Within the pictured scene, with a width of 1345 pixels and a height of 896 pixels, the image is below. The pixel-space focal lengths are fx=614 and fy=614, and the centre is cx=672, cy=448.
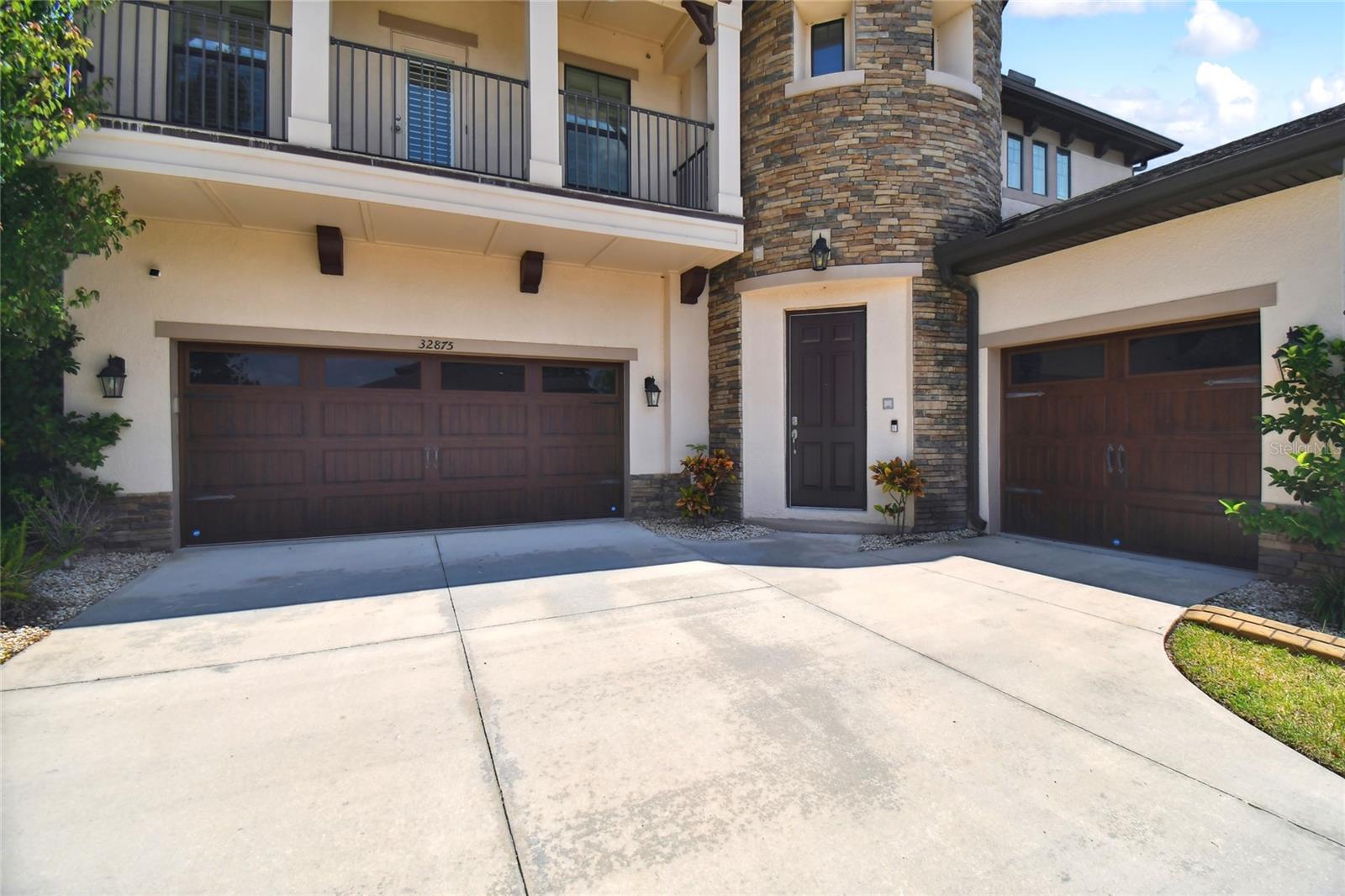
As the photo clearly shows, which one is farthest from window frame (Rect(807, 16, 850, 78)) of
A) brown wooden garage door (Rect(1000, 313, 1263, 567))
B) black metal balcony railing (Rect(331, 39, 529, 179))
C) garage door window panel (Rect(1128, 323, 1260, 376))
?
garage door window panel (Rect(1128, 323, 1260, 376))

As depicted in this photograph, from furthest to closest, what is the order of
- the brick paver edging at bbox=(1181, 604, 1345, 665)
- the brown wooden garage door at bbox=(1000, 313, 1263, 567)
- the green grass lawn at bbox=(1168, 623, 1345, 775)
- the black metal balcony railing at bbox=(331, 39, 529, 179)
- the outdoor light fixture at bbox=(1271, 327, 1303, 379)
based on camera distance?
the black metal balcony railing at bbox=(331, 39, 529, 179) < the brown wooden garage door at bbox=(1000, 313, 1263, 567) < the outdoor light fixture at bbox=(1271, 327, 1303, 379) < the brick paver edging at bbox=(1181, 604, 1345, 665) < the green grass lawn at bbox=(1168, 623, 1345, 775)

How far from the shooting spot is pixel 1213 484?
5.85 meters

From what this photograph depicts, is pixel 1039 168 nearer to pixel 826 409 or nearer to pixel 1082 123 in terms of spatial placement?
pixel 1082 123

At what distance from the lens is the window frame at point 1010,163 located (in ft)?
35.9

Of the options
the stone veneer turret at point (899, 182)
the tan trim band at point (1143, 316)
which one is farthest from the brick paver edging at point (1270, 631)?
the stone veneer turret at point (899, 182)

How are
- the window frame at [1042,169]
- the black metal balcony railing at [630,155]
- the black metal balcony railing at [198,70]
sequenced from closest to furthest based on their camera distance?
the black metal balcony railing at [198,70], the black metal balcony railing at [630,155], the window frame at [1042,169]

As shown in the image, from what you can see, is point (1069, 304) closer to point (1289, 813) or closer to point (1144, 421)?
point (1144, 421)

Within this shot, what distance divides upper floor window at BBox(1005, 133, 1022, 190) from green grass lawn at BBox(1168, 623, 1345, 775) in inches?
369

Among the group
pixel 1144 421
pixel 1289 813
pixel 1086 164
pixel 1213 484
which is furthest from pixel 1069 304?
pixel 1086 164

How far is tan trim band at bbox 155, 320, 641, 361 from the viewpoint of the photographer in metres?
6.68

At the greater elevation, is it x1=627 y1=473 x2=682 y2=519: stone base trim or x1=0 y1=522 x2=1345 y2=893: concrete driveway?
x1=627 y1=473 x2=682 y2=519: stone base trim

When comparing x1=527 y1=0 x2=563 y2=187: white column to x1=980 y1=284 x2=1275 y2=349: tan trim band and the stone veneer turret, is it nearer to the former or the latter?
the stone veneer turret

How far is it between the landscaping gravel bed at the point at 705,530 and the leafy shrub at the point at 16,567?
5613 millimetres

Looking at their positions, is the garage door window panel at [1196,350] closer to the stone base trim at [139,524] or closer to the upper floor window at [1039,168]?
the upper floor window at [1039,168]
